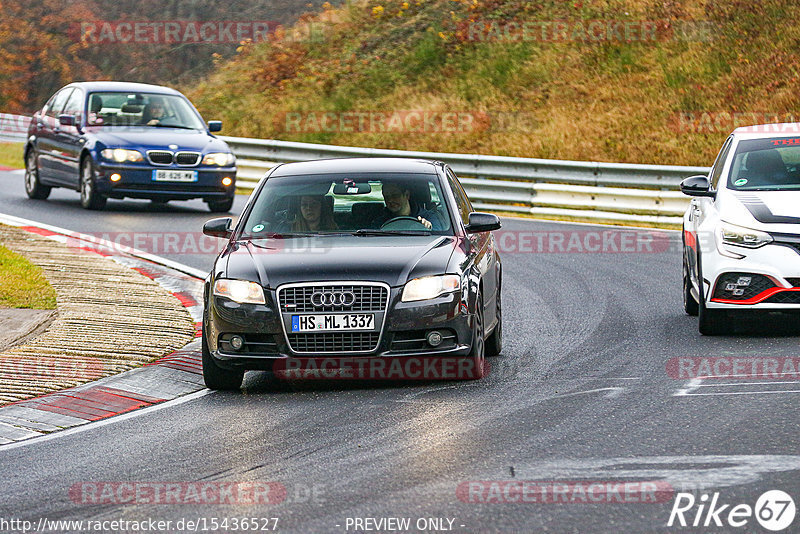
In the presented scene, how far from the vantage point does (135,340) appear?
34.8ft

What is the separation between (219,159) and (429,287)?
1166cm

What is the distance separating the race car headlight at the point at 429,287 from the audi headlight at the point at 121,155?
1155 centimetres

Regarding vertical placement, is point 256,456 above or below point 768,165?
below

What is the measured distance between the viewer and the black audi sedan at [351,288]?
28.4 ft

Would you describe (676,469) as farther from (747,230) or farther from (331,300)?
(747,230)

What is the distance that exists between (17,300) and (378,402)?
5.04 meters

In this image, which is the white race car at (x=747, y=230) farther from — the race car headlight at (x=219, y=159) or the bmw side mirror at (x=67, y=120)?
the bmw side mirror at (x=67, y=120)

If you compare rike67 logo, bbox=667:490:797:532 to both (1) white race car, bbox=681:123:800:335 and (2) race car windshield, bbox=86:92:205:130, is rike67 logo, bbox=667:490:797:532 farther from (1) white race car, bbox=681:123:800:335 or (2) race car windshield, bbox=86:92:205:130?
(2) race car windshield, bbox=86:92:205:130

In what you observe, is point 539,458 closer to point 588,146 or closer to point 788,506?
point 788,506

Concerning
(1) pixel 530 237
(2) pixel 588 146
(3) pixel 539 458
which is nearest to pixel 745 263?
(3) pixel 539 458
